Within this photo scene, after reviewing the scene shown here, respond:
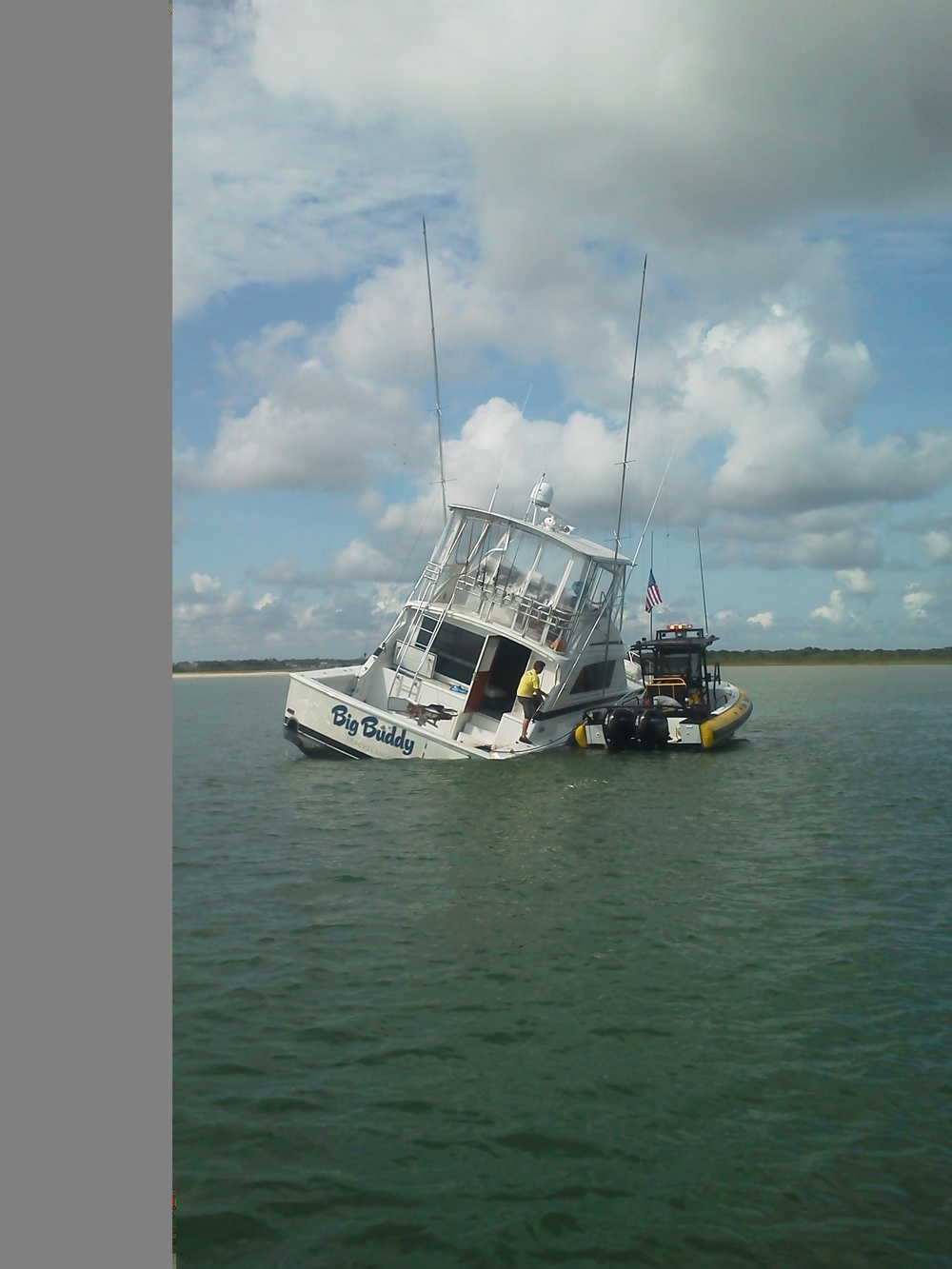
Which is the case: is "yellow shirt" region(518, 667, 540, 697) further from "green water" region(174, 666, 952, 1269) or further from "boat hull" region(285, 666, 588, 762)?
"green water" region(174, 666, 952, 1269)

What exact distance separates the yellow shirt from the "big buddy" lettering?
3246mm

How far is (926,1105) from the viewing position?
6.06 m

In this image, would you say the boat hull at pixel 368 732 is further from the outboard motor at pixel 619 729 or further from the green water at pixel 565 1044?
the green water at pixel 565 1044

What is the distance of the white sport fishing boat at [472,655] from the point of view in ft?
71.7

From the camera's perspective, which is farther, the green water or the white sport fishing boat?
the white sport fishing boat

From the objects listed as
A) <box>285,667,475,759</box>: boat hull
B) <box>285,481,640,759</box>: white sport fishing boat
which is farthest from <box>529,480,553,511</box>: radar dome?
<box>285,667,475,759</box>: boat hull

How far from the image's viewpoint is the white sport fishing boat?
2184 cm

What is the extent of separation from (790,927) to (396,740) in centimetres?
1244

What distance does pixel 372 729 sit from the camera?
2116 centimetres

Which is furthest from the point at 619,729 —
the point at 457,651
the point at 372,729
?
the point at 372,729

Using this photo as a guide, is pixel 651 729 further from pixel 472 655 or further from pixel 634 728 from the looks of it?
pixel 472 655

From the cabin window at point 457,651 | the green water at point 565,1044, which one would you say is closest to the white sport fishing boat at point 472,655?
the cabin window at point 457,651

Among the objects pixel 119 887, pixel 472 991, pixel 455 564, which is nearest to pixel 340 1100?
pixel 472 991

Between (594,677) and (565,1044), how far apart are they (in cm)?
2073
